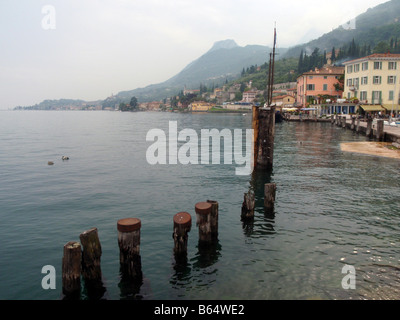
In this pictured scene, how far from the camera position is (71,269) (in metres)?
9.08

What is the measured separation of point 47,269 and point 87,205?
725 cm

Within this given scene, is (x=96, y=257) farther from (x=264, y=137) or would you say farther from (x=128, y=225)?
(x=264, y=137)

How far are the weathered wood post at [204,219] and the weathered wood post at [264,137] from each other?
1327cm

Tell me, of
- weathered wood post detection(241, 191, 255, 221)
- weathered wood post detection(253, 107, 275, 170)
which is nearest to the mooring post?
weathered wood post detection(241, 191, 255, 221)

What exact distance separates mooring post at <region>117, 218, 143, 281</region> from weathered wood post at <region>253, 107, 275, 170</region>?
632 inches

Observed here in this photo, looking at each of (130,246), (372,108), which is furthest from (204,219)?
(372,108)

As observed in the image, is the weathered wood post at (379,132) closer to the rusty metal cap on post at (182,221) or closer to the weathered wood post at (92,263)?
the rusty metal cap on post at (182,221)

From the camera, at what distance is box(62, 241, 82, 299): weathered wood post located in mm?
8914

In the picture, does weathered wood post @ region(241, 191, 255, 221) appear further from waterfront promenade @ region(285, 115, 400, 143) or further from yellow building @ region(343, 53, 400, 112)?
yellow building @ region(343, 53, 400, 112)

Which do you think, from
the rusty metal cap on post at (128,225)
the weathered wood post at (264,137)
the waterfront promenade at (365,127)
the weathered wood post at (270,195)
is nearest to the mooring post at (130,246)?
the rusty metal cap on post at (128,225)

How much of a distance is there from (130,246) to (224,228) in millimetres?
5796

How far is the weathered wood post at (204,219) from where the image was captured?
1169 cm
